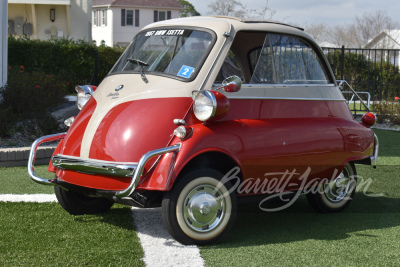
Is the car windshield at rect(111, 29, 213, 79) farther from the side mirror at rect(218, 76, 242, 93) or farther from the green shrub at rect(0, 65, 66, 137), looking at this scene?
the green shrub at rect(0, 65, 66, 137)

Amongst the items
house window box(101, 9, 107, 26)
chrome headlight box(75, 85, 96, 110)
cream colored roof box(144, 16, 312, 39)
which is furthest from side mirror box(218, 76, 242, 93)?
house window box(101, 9, 107, 26)

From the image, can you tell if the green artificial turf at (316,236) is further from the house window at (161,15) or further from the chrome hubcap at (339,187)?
the house window at (161,15)

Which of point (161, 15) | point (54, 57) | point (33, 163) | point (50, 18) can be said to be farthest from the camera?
point (161, 15)

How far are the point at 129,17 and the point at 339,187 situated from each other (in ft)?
180

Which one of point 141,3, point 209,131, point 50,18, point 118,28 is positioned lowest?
point 118,28

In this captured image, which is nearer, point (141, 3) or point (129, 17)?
point (129, 17)

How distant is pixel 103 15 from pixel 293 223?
185 ft

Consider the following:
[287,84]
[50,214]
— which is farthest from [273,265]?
[50,214]

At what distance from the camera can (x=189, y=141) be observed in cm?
494

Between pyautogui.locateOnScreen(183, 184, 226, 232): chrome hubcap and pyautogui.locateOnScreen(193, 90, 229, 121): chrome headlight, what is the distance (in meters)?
0.58

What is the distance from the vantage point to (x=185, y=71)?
547 cm

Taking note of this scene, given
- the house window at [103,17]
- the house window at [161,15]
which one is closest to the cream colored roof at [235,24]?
the house window at [103,17]

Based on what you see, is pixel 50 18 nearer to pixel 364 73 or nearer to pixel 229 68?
pixel 364 73

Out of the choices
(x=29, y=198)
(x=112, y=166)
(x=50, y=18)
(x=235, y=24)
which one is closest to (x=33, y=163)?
(x=112, y=166)
